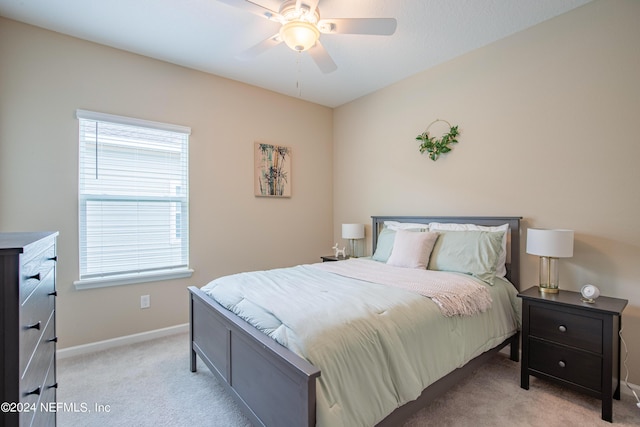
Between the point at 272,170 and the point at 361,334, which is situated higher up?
the point at 272,170

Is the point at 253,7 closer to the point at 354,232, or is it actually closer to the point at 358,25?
the point at 358,25

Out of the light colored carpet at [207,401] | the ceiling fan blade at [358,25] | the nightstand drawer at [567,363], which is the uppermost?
the ceiling fan blade at [358,25]

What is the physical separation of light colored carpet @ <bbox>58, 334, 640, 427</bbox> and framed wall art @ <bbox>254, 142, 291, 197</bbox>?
214 cm

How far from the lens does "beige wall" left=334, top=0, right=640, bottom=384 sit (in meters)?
2.15

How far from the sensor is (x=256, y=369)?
1539 mm

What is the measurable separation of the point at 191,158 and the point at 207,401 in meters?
2.37

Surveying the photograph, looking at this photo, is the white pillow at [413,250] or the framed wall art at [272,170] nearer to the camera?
the white pillow at [413,250]

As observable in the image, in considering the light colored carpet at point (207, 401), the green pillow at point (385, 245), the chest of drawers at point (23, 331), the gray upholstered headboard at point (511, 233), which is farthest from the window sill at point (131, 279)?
the gray upholstered headboard at point (511, 233)

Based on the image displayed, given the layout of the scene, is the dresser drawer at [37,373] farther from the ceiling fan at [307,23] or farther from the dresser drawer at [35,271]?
the ceiling fan at [307,23]

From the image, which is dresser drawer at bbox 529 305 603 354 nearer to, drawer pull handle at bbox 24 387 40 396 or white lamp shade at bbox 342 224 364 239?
white lamp shade at bbox 342 224 364 239

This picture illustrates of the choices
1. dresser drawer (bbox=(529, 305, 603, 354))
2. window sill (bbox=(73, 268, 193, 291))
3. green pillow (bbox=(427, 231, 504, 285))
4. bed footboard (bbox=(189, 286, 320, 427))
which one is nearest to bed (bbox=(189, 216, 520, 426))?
bed footboard (bbox=(189, 286, 320, 427))

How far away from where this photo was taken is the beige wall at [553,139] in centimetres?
215

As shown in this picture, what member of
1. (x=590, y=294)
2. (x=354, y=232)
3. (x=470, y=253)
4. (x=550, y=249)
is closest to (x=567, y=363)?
(x=590, y=294)

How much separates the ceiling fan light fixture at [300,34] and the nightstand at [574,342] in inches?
93.9
